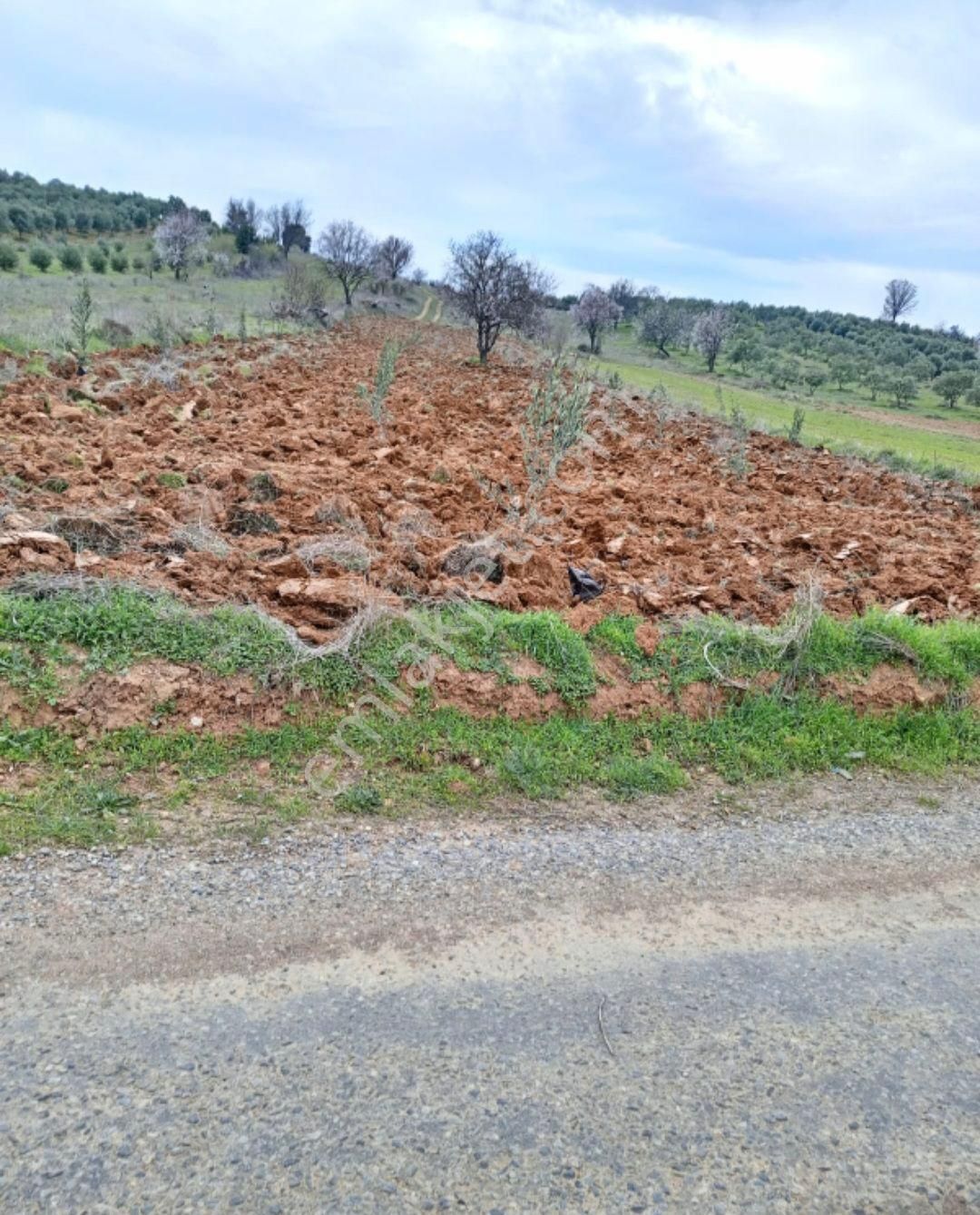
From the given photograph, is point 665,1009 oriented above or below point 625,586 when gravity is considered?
below

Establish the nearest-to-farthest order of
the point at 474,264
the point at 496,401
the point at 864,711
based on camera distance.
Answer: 1. the point at 864,711
2. the point at 496,401
3. the point at 474,264

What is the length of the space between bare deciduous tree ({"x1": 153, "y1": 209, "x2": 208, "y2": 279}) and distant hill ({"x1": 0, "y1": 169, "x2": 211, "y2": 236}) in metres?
11.1

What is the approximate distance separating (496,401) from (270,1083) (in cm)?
1792

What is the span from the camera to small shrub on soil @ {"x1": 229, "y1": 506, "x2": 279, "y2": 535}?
721 cm

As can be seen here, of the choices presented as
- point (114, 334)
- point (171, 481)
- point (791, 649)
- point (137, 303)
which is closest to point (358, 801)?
point (791, 649)

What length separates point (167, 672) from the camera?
460cm

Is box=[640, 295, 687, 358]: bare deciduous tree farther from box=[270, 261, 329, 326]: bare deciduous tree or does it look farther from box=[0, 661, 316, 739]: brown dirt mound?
box=[0, 661, 316, 739]: brown dirt mound

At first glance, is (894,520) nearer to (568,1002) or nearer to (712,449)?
(712,449)

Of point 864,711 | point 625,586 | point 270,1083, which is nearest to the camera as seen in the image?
point 270,1083

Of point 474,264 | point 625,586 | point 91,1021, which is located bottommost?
point 91,1021

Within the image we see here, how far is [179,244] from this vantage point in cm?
5166

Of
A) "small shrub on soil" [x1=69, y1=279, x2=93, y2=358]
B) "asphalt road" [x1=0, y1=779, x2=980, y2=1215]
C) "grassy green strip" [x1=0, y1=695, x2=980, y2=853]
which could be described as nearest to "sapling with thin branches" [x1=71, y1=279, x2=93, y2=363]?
"small shrub on soil" [x1=69, y1=279, x2=93, y2=358]

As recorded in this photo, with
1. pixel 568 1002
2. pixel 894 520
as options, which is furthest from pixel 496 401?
pixel 568 1002

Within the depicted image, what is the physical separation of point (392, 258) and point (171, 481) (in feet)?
234
